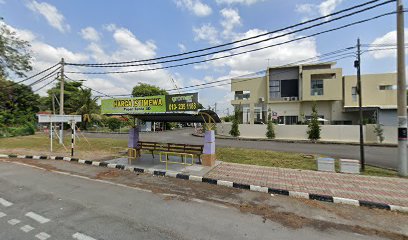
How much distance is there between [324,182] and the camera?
7.42 metres

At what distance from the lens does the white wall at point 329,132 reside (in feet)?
63.9

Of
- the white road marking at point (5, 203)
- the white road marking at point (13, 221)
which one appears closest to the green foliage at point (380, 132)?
the white road marking at point (13, 221)

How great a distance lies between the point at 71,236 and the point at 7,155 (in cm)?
1328

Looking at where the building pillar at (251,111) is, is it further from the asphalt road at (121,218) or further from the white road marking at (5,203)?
the white road marking at (5,203)

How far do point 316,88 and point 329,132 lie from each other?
8567mm

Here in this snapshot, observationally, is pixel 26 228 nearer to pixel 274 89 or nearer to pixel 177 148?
pixel 177 148

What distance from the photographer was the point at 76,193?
6.22m

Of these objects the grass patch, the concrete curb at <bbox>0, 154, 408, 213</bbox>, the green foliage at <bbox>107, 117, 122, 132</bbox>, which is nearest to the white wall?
the grass patch

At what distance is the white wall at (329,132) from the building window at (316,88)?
7.63 metres

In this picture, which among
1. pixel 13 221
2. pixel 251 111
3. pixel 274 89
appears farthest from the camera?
pixel 251 111

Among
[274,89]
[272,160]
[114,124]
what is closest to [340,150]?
[272,160]

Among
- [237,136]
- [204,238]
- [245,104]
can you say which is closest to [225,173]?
[204,238]

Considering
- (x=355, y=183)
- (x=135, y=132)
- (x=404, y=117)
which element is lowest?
(x=355, y=183)

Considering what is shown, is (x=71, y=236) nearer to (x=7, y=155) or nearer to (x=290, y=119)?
(x=7, y=155)
